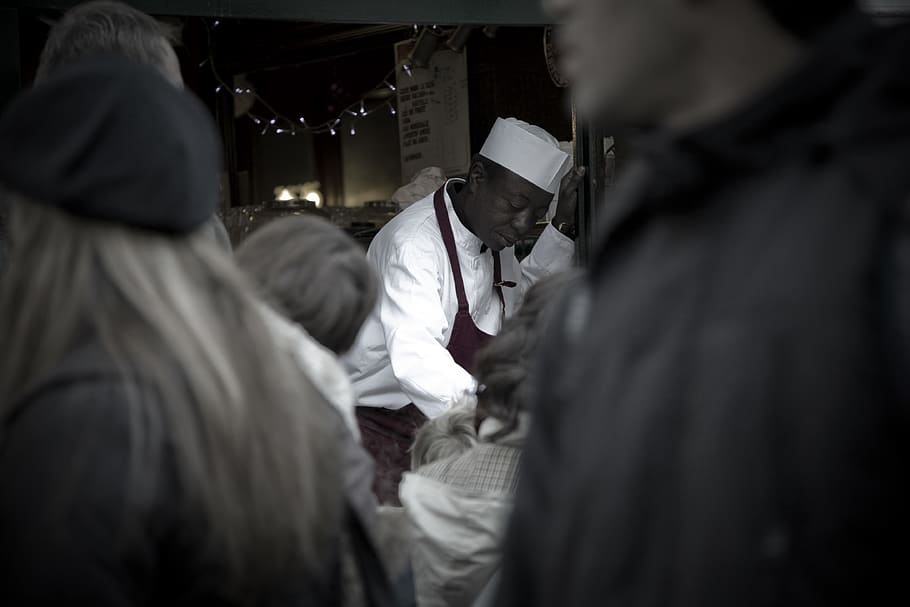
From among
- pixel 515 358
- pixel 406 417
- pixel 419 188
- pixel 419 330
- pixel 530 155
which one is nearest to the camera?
pixel 515 358

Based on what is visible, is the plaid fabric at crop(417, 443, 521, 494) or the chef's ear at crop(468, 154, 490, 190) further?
the chef's ear at crop(468, 154, 490, 190)

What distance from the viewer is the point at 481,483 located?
7.35 ft

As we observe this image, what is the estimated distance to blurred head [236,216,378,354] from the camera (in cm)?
192

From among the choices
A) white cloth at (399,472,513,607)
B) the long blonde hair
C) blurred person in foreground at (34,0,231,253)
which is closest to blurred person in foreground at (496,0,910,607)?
the long blonde hair

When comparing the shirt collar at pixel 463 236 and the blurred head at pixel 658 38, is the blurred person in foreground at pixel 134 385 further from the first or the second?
the shirt collar at pixel 463 236

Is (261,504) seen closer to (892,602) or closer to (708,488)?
(708,488)

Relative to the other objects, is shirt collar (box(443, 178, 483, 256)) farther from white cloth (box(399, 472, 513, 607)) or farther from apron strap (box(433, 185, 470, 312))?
white cloth (box(399, 472, 513, 607))

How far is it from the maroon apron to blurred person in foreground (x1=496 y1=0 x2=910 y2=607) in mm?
2776

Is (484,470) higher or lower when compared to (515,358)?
lower

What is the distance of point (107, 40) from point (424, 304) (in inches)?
66.2

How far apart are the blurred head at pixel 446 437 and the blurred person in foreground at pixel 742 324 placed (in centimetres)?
141

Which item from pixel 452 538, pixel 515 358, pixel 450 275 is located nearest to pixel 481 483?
pixel 452 538

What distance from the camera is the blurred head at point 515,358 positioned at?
2305 mm

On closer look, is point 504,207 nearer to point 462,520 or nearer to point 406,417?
point 406,417
